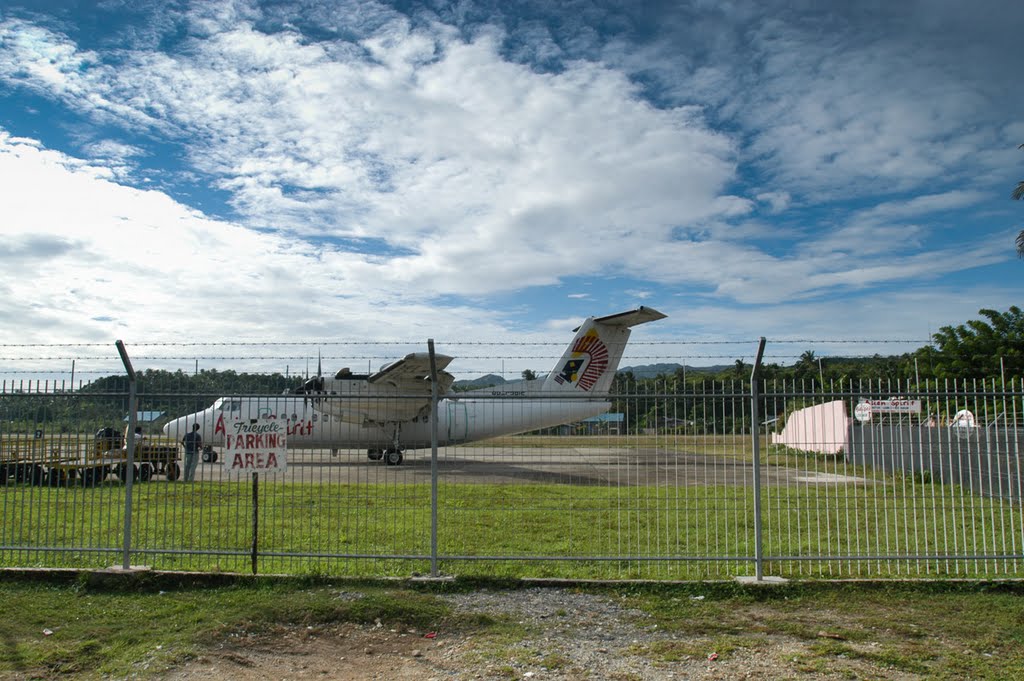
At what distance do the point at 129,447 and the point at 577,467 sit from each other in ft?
16.2

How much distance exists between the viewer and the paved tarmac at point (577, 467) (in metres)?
7.73

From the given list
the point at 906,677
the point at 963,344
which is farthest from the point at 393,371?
the point at 963,344

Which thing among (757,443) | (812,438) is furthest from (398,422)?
(812,438)

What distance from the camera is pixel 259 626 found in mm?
6133

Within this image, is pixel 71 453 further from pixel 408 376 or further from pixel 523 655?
pixel 408 376

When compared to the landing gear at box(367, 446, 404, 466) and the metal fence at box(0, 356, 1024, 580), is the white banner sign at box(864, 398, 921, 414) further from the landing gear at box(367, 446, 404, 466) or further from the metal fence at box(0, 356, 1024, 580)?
the landing gear at box(367, 446, 404, 466)

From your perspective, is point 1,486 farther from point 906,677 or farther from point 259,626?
point 906,677

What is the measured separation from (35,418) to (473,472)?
5.13 meters

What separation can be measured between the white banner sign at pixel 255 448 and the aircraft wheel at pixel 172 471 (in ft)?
3.78

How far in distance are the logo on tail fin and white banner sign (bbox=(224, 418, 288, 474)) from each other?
1468 centimetres

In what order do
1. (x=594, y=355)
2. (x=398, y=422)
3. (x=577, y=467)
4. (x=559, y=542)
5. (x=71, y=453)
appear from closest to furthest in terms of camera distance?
1. (x=577, y=467)
2. (x=71, y=453)
3. (x=559, y=542)
4. (x=398, y=422)
5. (x=594, y=355)

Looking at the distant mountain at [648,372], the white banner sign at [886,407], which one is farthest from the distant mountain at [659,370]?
the white banner sign at [886,407]

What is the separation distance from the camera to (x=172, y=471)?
358 inches

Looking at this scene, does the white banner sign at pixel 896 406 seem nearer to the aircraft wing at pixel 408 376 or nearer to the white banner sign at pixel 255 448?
the white banner sign at pixel 255 448
